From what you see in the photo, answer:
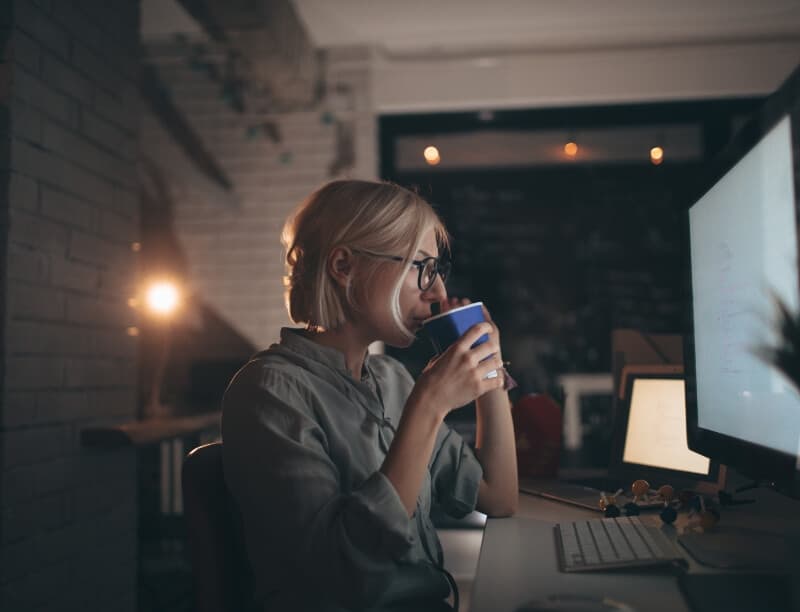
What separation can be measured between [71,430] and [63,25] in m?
1.16

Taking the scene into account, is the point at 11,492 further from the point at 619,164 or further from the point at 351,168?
the point at 619,164

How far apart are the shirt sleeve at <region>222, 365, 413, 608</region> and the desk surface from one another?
121 millimetres

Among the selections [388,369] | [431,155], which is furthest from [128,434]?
[431,155]

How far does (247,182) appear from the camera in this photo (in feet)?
13.6

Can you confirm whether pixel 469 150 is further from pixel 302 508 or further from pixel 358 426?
pixel 302 508

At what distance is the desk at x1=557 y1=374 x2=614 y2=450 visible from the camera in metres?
4.01

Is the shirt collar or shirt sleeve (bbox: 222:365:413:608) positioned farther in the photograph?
the shirt collar

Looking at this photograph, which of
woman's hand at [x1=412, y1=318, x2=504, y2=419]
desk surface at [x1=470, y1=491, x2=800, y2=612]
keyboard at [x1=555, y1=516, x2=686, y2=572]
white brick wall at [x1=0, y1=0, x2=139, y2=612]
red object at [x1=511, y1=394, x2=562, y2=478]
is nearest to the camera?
desk surface at [x1=470, y1=491, x2=800, y2=612]

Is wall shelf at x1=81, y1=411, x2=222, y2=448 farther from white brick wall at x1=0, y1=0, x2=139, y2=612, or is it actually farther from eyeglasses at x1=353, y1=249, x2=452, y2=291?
eyeglasses at x1=353, y1=249, x2=452, y2=291

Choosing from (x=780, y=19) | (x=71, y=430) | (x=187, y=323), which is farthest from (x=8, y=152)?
(x=780, y=19)

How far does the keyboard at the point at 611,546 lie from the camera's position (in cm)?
82

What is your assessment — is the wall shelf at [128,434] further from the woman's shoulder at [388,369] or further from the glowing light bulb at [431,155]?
the glowing light bulb at [431,155]

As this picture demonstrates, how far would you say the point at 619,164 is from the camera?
4.14 meters

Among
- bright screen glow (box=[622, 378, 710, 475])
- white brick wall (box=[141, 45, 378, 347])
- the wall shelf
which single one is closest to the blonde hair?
bright screen glow (box=[622, 378, 710, 475])
